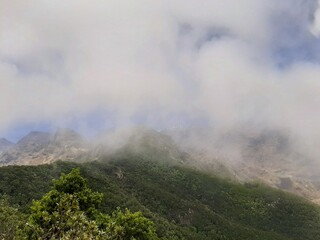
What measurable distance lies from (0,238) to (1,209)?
29371 millimetres

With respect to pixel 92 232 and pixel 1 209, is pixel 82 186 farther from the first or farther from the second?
pixel 92 232

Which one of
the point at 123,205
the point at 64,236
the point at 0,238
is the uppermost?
the point at 123,205

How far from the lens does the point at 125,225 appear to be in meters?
63.7

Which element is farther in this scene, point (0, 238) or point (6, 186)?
point (6, 186)

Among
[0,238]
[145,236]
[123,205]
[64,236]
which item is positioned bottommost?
[0,238]

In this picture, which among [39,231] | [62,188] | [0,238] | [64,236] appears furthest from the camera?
[62,188]

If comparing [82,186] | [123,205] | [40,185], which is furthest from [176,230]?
[82,186]

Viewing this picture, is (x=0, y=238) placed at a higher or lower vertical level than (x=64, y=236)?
lower

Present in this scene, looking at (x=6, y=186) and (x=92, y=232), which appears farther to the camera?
(x=6, y=186)

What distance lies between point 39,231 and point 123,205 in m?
137

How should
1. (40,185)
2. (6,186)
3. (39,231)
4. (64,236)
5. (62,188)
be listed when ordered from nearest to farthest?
1. (64,236)
2. (39,231)
3. (62,188)
4. (6,186)
5. (40,185)

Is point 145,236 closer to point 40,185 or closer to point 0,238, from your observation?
point 0,238

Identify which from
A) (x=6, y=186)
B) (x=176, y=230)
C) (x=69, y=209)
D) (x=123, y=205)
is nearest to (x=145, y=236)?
(x=69, y=209)

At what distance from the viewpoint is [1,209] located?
65.3 metres
